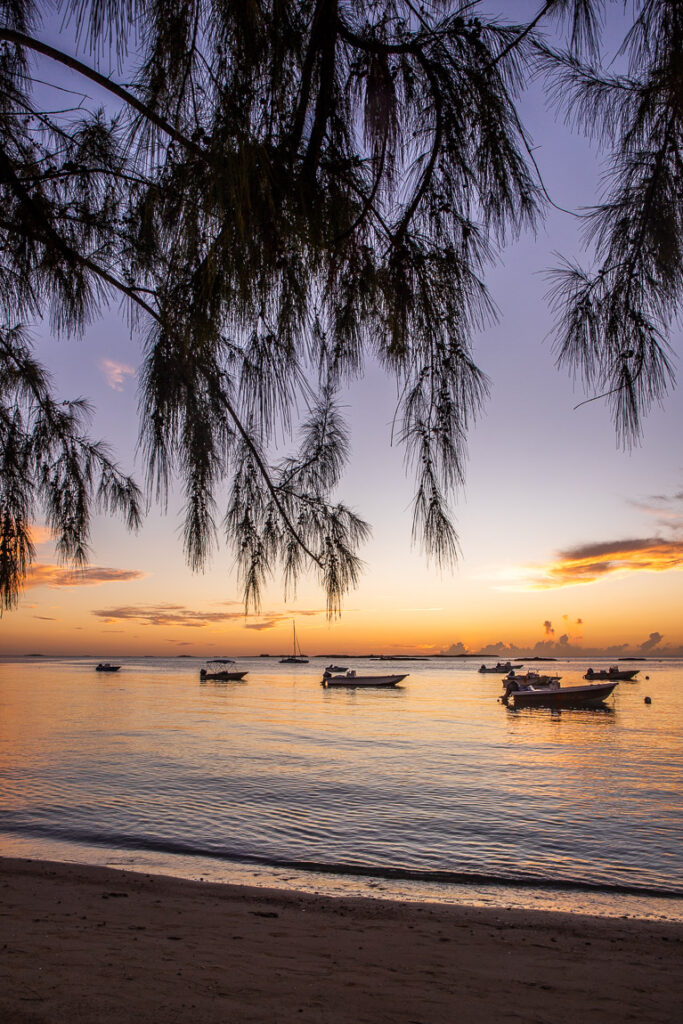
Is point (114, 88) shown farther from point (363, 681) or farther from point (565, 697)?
point (363, 681)

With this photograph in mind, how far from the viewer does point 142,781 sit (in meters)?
15.4

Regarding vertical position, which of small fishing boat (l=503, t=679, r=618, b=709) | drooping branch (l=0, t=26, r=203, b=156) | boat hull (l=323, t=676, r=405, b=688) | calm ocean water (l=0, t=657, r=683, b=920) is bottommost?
boat hull (l=323, t=676, r=405, b=688)

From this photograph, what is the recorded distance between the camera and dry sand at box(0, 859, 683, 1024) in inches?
139

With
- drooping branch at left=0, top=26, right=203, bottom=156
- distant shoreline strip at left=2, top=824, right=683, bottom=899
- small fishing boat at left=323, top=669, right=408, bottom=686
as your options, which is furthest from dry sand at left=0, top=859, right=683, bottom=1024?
small fishing boat at left=323, top=669, right=408, bottom=686

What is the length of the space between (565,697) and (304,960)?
39033mm

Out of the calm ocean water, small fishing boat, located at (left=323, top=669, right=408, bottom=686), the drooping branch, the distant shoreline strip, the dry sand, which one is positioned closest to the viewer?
the drooping branch

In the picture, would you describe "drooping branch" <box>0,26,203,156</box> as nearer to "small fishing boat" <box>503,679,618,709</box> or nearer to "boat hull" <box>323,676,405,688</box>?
"small fishing boat" <box>503,679,618,709</box>

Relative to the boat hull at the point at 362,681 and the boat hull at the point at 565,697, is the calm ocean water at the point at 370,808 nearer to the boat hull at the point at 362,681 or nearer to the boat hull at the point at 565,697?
the boat hull at the point at 565,697

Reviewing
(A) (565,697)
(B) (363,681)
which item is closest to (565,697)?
(A) (565,697)

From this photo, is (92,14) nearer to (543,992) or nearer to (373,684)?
(543,992)

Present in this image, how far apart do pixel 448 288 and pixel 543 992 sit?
4688 millimetres

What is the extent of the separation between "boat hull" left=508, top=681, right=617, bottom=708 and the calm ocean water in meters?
10.8

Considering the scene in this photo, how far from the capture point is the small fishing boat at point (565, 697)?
3931 cm

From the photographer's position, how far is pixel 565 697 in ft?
131
